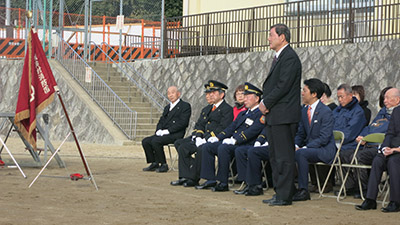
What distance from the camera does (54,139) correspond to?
71.8ft

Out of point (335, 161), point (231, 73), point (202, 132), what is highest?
point (231, 73)

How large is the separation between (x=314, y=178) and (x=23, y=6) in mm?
21922

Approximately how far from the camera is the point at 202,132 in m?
11.3

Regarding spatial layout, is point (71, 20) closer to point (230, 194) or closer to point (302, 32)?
point (302, 32)

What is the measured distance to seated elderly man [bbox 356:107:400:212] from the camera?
8.07 m

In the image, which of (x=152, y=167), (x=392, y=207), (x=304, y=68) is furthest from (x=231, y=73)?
(x=392, y=207)

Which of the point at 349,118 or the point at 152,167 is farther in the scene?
the point at 152,167

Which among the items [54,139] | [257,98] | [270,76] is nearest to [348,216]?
[270,76]

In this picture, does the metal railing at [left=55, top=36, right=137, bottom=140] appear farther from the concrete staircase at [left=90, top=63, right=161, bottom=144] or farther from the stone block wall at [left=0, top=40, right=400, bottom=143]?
the stone block wall at [left=0, top=40, right=400, bottom=143]

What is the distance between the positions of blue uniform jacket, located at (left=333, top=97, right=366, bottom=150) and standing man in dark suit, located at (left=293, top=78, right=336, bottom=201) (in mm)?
584

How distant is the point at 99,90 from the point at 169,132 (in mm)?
9284

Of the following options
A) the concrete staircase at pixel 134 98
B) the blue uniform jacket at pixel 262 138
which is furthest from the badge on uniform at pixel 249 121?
the concrete staircase at pixel 134 98

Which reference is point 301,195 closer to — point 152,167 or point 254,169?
point 254,169

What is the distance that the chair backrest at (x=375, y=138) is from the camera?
29.9 ft
